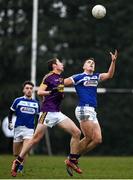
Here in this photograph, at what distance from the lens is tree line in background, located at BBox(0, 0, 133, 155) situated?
39219mm

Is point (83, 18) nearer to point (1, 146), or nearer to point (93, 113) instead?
point (1, 146)

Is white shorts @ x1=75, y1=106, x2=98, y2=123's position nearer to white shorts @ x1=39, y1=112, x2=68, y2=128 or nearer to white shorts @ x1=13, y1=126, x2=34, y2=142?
white shorts @ x1=39, y1=112, x2=68, y2=128

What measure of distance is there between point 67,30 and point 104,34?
6.31ft

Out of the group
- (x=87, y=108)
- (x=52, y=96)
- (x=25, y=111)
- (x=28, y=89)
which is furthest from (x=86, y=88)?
(x=25, y=111)

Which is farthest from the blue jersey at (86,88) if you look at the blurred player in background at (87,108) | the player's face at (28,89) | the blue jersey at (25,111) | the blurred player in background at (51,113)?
the blue jersey at (25,111)

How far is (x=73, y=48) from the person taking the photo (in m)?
41.1

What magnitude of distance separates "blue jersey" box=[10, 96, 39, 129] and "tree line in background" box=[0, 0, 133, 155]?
2221 centimetres

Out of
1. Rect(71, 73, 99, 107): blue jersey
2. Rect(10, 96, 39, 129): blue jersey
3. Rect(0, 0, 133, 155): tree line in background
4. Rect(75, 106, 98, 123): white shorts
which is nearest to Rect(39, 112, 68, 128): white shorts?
Rect(75, 106, 98, 123): white shorts

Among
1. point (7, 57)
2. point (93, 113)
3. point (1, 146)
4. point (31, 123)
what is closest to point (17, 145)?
point (31, 123)

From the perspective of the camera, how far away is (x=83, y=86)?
49.4 feet

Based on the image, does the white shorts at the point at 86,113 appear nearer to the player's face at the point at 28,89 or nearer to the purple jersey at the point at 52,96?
the purple jersey at the point at 52,96

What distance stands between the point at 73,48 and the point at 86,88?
26171mm

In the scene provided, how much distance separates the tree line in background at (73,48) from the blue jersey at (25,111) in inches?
874

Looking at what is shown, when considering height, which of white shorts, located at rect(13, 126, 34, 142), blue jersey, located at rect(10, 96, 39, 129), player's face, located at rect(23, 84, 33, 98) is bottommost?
white shorts, located at rect(13, 126, 34, 142)
